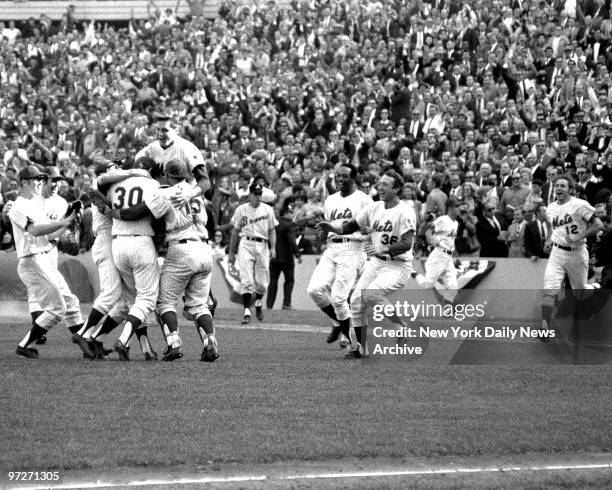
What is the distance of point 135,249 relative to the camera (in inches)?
506

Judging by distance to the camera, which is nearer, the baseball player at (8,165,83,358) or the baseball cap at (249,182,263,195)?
the baseball player at (8,165,83,358)

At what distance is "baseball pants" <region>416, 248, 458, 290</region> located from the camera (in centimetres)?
2050

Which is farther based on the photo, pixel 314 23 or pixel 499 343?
pixel 314 23

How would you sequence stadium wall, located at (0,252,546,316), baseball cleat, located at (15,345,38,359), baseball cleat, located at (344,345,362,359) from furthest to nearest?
stadium wall, located at (0,252,546,316), baseball cleat, located at (344,345,362,359), baseball cleat, located at (15,345,38,359)

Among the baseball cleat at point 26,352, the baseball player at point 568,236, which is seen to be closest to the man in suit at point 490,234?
the baseball player at point 568,236

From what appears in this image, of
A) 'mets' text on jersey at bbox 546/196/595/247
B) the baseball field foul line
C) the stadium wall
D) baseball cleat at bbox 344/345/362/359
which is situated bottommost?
the stadium wall

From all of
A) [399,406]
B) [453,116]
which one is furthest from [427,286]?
[399,406]

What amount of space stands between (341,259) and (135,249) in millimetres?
3061

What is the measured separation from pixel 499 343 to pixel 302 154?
13.3m

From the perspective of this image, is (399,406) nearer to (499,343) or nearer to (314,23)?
(499,343)

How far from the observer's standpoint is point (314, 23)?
30656 mm

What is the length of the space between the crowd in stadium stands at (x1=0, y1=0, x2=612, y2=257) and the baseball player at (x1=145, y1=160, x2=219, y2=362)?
7623mm

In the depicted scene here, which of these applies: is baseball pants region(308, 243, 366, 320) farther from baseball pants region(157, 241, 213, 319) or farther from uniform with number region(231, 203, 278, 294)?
uniform with number region(231, 203, 278, 294)

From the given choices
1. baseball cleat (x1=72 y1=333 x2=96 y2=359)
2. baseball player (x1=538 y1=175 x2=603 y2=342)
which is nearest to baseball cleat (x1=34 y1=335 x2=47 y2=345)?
baseball cleat (x1=72 y1=333 x2=96 y2=359)
